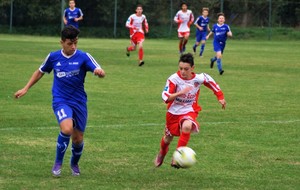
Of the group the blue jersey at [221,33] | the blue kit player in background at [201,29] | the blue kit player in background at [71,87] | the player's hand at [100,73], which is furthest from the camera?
the blue kit player in background at [201,29]

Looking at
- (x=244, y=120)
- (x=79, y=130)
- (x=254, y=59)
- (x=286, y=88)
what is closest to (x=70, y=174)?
(x=79, y=130)

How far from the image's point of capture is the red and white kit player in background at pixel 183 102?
26.8 ft

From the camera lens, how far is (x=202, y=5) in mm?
55875

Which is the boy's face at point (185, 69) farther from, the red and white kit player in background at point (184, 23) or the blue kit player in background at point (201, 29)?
the blue kit player in background at point (201, 29)

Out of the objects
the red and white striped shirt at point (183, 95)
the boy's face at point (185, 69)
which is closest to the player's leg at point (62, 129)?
the red and white striped shirt at point (183, 95)

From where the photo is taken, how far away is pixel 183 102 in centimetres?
837

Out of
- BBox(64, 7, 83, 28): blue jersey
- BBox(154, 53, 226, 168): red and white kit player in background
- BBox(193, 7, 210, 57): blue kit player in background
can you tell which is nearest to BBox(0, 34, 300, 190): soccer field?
BBox(154, 53, 226, 168): red and white kit player in background

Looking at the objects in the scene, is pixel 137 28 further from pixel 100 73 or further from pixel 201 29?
pixel 100 73

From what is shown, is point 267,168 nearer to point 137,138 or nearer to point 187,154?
point 187,154

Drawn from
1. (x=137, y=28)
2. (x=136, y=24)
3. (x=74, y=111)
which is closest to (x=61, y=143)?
(x=74, y=111)

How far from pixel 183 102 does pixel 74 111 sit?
4.41ft

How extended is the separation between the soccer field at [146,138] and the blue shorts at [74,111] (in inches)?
23.5

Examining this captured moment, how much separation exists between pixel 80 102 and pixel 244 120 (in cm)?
521

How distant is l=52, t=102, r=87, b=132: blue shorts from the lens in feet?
25.1
